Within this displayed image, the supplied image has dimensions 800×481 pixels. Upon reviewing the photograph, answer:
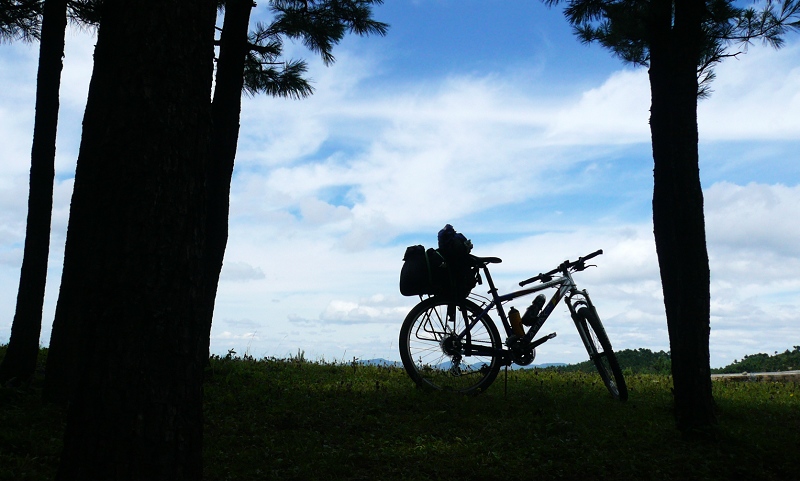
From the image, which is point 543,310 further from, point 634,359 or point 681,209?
point 634,359

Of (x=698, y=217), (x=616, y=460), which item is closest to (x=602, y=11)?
(x=698, y=217)

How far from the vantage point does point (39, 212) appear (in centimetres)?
857

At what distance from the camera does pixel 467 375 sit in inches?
331

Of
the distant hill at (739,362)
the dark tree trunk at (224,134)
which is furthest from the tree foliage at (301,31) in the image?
the distant hill at (739,362)

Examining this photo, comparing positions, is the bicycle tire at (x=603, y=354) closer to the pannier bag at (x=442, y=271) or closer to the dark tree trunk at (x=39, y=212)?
the pannier bag at (x=442, y=271)

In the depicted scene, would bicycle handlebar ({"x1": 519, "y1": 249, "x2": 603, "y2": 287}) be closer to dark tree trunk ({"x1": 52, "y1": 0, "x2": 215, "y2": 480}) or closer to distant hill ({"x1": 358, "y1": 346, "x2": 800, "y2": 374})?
dark tree trunk ({"x1": 52, "y1": 0, "x2": 215, "y2": 480})

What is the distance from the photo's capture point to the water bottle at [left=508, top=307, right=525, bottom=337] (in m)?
8.25

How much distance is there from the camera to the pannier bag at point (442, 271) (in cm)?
813

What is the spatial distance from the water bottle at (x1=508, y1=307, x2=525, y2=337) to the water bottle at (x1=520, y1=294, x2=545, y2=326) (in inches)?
3.3

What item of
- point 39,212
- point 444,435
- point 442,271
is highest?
point 39,212

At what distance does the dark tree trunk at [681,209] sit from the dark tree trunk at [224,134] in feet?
16.6

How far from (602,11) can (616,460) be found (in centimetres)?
671

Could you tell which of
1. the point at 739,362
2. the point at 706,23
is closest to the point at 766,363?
the point at 739,362

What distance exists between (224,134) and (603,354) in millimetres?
Answer: 5486
